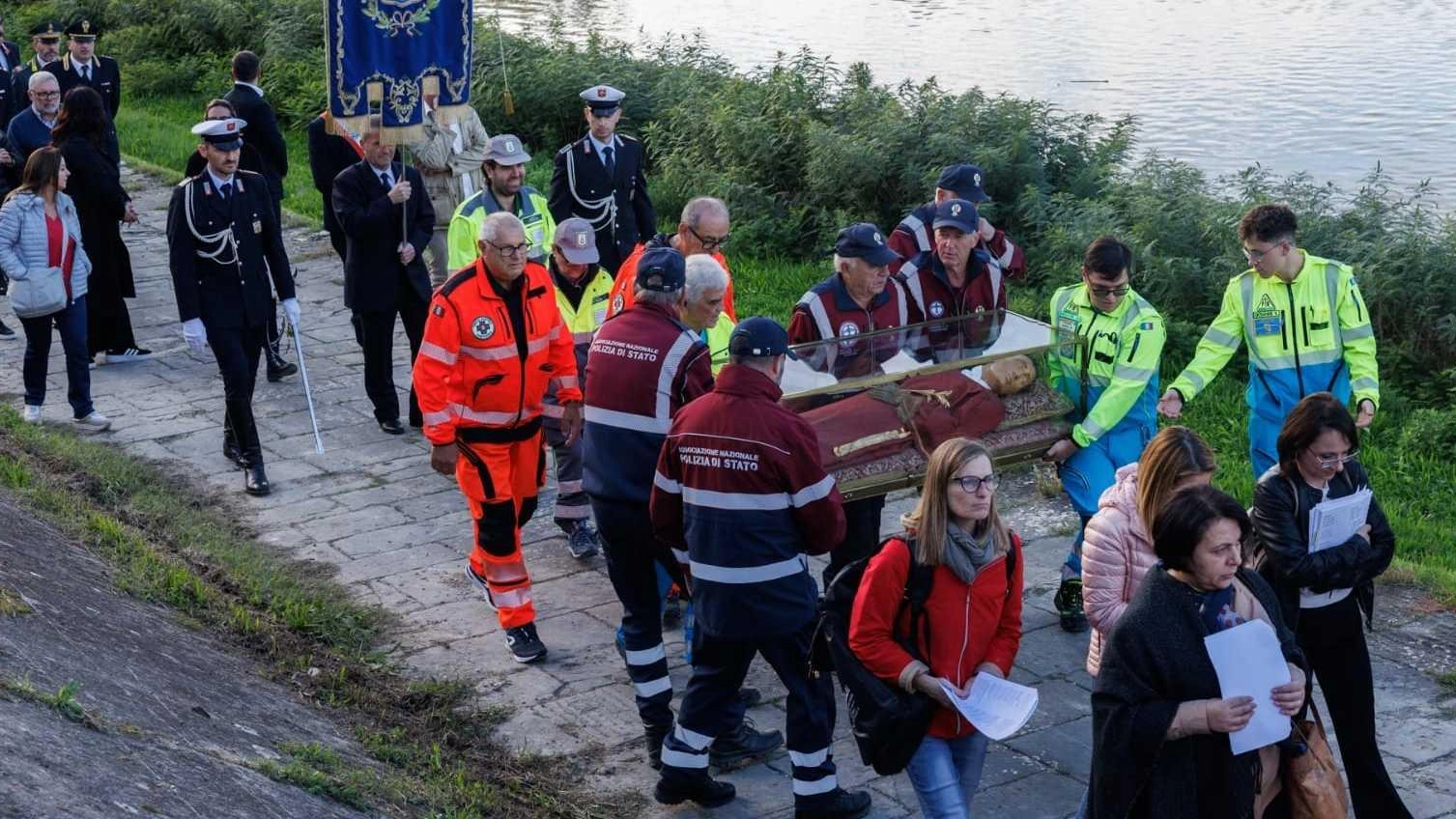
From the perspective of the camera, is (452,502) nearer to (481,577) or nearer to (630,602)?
(481,577)

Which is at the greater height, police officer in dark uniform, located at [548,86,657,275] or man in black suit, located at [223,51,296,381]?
police officer in dark uniform, located at [548,86,657,275]

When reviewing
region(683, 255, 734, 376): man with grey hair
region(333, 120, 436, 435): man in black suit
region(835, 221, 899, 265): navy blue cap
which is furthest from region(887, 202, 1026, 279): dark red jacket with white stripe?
region(333, 120, 436, 435): man in black suit

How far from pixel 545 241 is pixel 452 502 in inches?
62.2

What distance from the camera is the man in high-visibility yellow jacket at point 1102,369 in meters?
7.11

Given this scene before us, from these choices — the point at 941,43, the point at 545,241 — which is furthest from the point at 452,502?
→ the point at 941,43

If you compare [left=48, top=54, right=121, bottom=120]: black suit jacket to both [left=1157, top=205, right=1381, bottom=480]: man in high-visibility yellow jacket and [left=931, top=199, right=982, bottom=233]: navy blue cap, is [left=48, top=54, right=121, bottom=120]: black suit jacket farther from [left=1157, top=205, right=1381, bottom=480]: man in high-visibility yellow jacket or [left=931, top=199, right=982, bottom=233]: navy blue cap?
[left=1157, top=205, right=1381, bottom=480]: man in high-visibility yellow jacket

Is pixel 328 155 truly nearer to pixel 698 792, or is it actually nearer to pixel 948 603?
pixel 698 792

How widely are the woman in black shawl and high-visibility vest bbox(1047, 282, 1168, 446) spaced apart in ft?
8.67

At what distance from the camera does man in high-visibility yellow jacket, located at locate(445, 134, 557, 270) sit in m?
9.38

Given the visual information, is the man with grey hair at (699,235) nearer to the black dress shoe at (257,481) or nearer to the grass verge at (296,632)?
the grass verge at (296,632)

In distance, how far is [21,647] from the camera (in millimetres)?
5820

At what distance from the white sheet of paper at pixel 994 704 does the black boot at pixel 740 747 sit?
1566 millimetres

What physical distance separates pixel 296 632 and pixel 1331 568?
4595 millimetres

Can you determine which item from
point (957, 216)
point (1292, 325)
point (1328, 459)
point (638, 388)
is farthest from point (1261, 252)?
point (638, 388)
